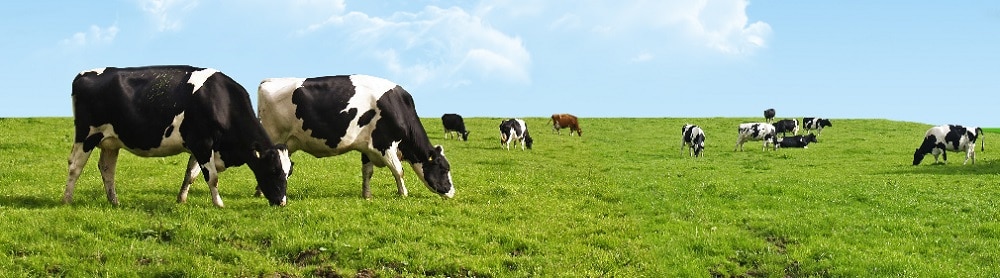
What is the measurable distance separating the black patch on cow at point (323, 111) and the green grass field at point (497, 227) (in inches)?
55.6

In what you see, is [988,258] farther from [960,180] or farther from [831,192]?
[960,180]

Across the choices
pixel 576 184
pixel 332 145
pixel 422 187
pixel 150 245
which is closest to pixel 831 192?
pixel 576 184

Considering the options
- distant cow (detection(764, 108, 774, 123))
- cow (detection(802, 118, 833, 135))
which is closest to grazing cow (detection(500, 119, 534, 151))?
cow (detection(802, 118, 833, 135))

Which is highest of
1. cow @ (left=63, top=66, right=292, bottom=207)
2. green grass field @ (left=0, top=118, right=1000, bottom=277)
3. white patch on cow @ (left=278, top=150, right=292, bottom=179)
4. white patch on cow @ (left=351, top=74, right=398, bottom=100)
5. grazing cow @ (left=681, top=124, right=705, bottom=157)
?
white patch on cow @ (left=351, top=74, right=398, bottom=100)

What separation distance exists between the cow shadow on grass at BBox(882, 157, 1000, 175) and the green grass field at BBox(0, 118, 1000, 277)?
5.18 meters

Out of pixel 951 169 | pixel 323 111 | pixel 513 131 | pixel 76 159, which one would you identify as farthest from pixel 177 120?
pixel 951 169

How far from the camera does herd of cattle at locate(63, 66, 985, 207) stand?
45.8 feet

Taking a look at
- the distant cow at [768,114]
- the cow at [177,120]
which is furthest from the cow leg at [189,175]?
the distant cow at [768,114]

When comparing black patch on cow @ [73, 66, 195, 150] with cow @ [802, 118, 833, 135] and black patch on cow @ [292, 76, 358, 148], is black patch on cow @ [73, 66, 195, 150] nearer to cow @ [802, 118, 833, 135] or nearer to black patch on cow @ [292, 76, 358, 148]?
black patch on cow @ [292, 76, 358, 148]

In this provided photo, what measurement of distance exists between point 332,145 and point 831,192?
41.6 feet

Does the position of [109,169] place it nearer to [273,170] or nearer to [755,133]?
[273,170]

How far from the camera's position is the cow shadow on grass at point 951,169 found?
1195 inches

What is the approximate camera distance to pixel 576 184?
22031mm

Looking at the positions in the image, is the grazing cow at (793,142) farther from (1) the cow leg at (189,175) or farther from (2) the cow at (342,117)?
(1) the cow leg at (189,175)
